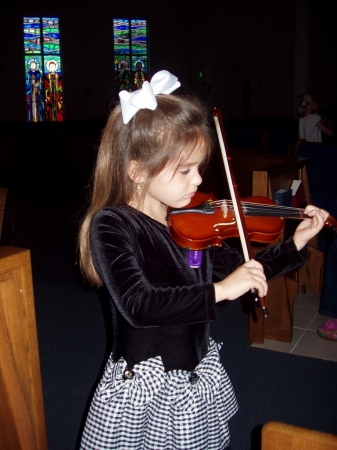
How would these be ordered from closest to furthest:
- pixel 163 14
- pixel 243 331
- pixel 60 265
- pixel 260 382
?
pixel 260 382 < pixel 243 331 < pixel 60 265 < pixel 163 14

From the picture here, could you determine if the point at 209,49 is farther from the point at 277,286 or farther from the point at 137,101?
the point at 137,101

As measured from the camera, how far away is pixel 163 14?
15781mm

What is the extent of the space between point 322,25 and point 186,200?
604 inches

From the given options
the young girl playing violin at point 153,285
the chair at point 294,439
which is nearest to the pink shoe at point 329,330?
the young girl playing violin at point 153,285

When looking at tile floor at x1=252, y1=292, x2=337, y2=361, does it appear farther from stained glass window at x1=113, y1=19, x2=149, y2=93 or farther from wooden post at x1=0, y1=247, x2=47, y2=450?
stained glass window at x1=113, y1=19, x2=149, y2=93

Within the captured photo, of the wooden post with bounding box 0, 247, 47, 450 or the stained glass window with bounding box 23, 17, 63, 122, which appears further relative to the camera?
the stained glass window with bounding box 23, 17, 63, 122

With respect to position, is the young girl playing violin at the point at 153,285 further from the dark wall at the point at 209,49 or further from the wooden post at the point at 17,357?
the dark wall at the point at 209,49

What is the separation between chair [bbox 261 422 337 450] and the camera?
572mm

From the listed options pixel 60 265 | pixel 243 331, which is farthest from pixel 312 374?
pixel 60 265

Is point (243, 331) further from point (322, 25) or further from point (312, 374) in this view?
point (322, 25)

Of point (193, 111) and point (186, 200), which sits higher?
point (193, 111)

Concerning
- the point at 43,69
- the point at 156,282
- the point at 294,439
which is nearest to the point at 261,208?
the point at 156,282

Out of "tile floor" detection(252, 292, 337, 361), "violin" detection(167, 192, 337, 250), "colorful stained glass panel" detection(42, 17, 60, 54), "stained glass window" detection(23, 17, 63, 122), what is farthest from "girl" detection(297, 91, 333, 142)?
"colorful stained glass panel" detection(42, 17, 60, 54)

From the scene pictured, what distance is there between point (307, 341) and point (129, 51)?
1449 cm
